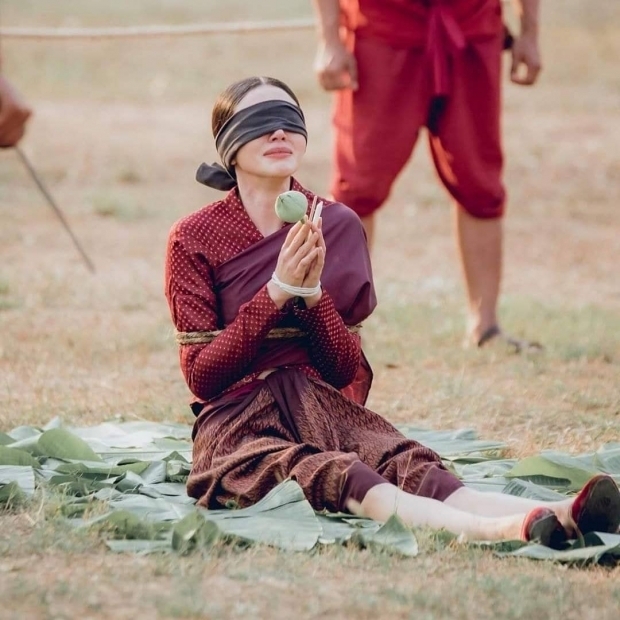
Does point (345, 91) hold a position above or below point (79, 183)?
above

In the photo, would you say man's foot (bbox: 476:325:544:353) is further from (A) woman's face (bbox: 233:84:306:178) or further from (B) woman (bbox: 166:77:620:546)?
(A) woman's face (bbox: 233:84:306:178)

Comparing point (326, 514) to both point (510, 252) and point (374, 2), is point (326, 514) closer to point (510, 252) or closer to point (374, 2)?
point (374, 2)

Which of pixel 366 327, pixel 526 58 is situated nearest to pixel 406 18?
pixel 526 58

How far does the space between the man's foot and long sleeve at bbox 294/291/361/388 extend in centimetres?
221

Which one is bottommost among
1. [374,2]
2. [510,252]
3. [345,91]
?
[510,252]

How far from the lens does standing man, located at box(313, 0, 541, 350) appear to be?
554 centimetres

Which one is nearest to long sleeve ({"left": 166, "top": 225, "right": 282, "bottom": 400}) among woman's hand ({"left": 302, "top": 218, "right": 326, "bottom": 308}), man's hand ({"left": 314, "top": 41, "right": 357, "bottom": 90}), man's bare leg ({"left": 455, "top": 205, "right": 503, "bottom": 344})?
woman's hand ({"left": 302, "top": 218, "right": 326, "bottom": 308})

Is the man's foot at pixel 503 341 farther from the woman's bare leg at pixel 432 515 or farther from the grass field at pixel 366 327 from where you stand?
the woman's bare leg at pixel 432 515

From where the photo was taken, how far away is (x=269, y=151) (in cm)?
379

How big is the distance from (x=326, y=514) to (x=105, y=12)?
777 inches

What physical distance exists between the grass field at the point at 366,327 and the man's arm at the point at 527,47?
119cm

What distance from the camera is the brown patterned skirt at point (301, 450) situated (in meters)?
3.50

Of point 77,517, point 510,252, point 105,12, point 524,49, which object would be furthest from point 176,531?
point 105,12

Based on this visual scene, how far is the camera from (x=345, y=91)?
564 cm
